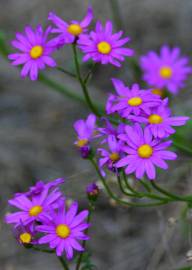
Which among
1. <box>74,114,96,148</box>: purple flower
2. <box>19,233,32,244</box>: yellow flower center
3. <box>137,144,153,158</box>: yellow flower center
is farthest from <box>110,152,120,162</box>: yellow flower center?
<box>19,233,32,244</box>: yellow flower center

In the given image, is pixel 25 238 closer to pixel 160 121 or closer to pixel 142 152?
pixel 142 152

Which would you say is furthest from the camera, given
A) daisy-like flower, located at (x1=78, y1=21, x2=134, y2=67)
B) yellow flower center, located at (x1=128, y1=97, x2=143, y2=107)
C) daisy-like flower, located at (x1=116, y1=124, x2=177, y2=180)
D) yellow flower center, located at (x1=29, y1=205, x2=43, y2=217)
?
daisy-like flower, located at (x1=78, y1=21, x2=134, y2=67)

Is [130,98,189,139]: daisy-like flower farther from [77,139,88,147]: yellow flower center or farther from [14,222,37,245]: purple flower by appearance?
[14,222,37,245]: purple flower

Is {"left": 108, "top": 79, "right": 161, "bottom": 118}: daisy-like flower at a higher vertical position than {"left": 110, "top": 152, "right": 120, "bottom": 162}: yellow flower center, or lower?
higher

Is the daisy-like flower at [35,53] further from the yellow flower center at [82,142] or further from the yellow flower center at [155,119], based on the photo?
the yellow flower center at [155,119]

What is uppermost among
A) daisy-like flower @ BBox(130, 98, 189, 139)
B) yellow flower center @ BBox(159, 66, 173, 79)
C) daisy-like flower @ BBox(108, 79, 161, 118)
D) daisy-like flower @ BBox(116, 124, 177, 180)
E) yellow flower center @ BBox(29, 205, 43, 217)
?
yellow flower center @ BBox(159, 66, 173, 79)
